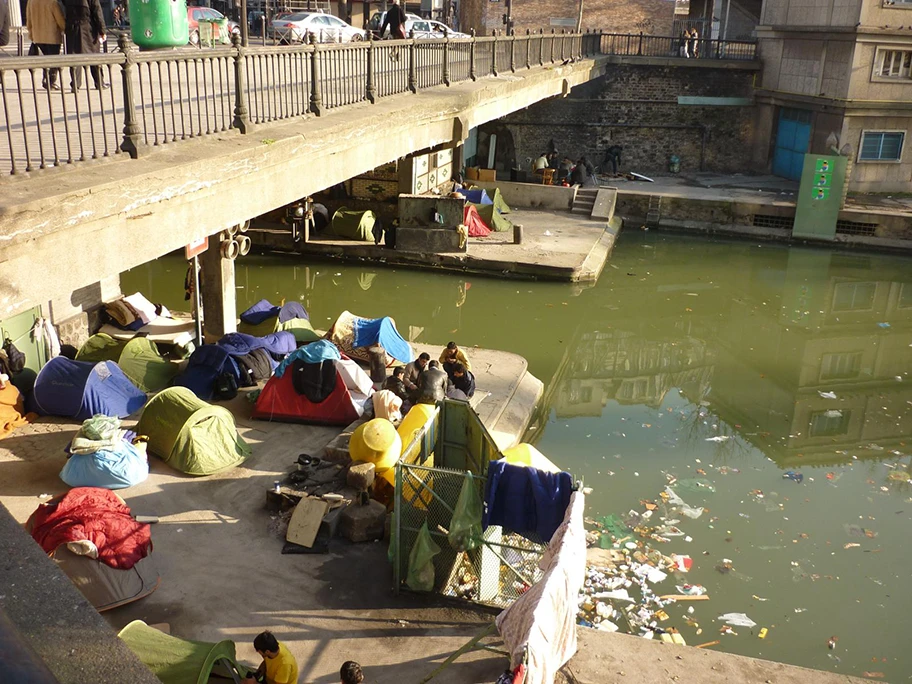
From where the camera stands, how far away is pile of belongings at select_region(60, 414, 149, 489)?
10172mm

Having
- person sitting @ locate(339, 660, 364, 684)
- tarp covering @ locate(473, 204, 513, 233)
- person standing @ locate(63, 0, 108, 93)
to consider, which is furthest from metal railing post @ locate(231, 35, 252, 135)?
tarp covering @ locate(473, 204, 513, 233)

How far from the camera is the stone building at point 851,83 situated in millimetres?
28281

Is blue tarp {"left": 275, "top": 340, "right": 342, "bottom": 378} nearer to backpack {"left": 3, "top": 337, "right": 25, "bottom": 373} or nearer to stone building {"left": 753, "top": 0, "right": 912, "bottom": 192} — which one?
backpack {"left": 3, "top": 337, "right": 25, "bottom": 373}

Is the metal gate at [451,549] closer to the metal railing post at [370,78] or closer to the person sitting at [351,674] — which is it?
the person sitting at [351,674]

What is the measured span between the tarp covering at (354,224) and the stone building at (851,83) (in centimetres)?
1470

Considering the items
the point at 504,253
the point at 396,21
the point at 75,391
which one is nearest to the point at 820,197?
the point at 504,253

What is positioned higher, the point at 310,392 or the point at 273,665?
the point at 310,392

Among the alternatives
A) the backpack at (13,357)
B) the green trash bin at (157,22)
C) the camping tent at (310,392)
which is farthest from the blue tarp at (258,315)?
the green trash bin at (157,22)

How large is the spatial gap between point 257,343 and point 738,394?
8.84 meters

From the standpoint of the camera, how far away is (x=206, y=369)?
1291 cm

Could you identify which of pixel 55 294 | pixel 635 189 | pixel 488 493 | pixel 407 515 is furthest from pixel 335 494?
pixel 635 189

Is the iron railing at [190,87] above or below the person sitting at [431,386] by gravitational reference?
above

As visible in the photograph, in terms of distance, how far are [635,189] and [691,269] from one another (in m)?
6.40

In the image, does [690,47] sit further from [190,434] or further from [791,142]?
[190,434]
